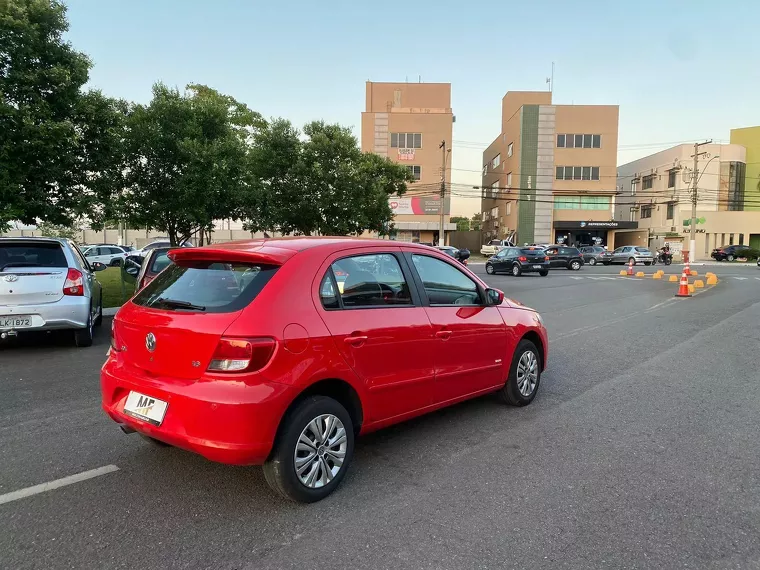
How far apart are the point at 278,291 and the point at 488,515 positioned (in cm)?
183

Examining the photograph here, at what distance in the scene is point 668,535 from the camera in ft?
9.55

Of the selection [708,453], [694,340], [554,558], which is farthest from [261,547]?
[694,340]

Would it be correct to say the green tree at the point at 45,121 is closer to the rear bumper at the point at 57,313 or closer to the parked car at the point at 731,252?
the rear bumper at the point at 57,313

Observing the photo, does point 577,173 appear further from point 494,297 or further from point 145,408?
point 145,408

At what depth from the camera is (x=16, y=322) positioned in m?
7.00

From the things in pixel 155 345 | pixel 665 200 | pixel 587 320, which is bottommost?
pixel 587 320

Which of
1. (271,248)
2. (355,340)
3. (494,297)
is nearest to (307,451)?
(355,340)

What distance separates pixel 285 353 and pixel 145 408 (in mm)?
1000

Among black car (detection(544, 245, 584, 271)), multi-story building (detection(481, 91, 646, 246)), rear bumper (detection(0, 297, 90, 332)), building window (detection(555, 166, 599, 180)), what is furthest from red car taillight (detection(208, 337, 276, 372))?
building window (detection(555, 166, 599, 180))

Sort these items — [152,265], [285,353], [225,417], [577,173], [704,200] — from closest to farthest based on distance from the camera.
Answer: [225,417]
[285,353]
[152,265]
[577,173]
[704,200]

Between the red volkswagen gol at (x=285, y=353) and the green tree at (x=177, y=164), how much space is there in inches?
433

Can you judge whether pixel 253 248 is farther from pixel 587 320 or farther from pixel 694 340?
pixel 587 320

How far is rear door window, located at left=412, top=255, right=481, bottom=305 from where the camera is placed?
13.9 feet

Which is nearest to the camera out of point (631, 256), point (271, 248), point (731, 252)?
point (271, 248)
